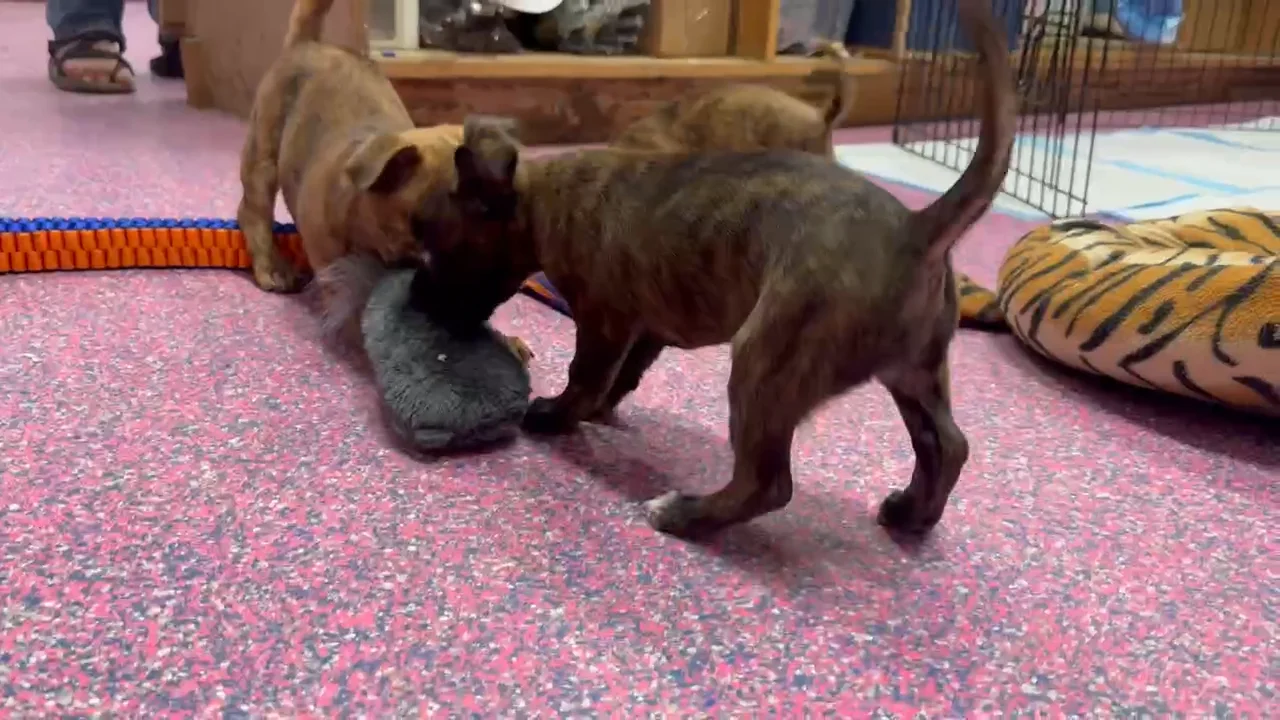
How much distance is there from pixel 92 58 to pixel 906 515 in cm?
311

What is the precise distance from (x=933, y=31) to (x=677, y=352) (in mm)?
2211

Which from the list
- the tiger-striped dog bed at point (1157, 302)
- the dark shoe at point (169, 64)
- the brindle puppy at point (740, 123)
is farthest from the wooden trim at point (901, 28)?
the dark shoe at point (169, 64)

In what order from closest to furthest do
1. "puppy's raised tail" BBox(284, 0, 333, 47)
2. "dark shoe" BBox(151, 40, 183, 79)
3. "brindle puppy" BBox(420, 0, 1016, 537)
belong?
"brindle puppy" BBox(420, 0, 1016, 537)
"puppy's raised tail" BBox(284, 0, 333, 47)
"dark shoe" BBox(151, 40, 183, 79)

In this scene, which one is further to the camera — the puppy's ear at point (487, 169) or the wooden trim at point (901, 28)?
the wooden trim at point (901, 28)

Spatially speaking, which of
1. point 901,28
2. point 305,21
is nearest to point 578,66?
point 305,21

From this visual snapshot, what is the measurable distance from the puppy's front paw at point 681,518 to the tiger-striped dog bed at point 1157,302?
66cm

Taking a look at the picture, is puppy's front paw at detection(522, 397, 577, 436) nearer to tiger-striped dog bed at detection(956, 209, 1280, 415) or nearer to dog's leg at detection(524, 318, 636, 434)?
dog's leg at detection(524, 318, 636, 434)

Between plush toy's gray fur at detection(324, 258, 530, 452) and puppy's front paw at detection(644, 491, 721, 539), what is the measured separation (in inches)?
9.2

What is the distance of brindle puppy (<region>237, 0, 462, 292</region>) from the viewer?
1.37 meters

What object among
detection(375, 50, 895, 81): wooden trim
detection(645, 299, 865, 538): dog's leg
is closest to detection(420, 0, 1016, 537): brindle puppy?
detection(645, 299, 865, 538): dog's leg

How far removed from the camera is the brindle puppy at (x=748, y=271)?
904 mm

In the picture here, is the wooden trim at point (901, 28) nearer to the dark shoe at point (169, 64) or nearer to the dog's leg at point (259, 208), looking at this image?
the dog's leg at point (259, 208)

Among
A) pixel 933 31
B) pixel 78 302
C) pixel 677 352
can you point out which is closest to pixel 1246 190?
pixel 933 31

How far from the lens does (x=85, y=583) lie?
88cm
